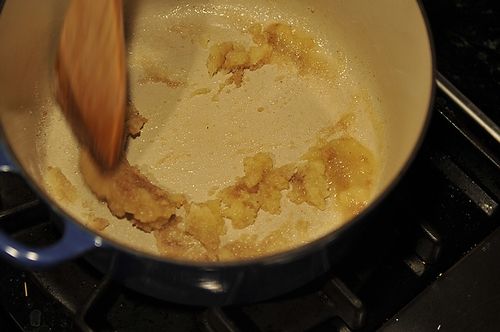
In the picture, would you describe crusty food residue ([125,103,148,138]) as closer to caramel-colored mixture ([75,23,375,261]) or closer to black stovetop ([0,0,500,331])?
caramel-colored mixture ([75,23,375,261])

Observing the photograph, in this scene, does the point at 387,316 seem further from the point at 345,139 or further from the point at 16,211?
the point at 16,211

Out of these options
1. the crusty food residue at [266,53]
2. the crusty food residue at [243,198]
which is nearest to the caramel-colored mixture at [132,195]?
the crusty food residue at [243,198]

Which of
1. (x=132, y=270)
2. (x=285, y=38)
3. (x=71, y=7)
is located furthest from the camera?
(x=285, y=38)

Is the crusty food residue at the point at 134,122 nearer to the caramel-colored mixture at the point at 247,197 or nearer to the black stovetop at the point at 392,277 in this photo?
the caramel-colored mixture at the point at 247,197

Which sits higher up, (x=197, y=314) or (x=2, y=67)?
(x=2, y=67)

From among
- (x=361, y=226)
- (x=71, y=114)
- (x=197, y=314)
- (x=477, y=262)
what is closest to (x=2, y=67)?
(x=71, y=114)

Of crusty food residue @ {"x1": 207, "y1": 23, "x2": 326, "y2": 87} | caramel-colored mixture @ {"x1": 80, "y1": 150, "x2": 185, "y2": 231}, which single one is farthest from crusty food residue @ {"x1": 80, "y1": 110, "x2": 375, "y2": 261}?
crusty food residue @ {"x1": 207, "y1": 23, "x2": 326, "y2": 87}
